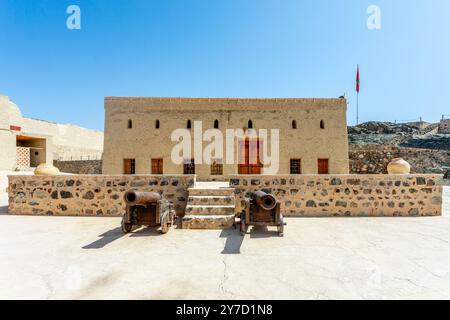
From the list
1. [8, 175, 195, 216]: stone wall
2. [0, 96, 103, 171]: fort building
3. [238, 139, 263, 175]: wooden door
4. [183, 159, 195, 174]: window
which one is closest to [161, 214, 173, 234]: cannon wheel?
[8, 175, 195, 216]: stone wall

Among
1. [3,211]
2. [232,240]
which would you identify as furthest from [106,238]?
[3,211]

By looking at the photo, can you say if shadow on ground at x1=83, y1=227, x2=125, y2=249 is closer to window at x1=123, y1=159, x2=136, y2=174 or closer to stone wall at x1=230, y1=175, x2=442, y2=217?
stone wall at x1=230, y1=175, x2=442, y2=217

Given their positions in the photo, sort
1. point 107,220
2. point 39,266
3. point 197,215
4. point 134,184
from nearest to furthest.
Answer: point 39,266 < point 197,215 < point 107,220 < point 134,184

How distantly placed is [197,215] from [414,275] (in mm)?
4105

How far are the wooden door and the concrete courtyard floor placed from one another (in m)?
7.41

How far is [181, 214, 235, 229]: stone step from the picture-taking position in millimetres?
5160

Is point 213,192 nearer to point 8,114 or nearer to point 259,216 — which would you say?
point 259,216

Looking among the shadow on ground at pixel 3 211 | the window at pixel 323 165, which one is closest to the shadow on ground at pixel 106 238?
the shadow on ground at pixel 3 211

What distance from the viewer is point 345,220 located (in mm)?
5840

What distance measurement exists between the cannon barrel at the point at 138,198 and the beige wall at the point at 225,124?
7.78 metres

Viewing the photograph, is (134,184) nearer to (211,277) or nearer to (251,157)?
(211,277)

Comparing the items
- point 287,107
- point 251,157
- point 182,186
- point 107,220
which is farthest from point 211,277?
point 287,107

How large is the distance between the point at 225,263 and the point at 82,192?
17.2 feet

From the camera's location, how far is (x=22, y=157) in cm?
1856
